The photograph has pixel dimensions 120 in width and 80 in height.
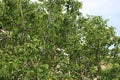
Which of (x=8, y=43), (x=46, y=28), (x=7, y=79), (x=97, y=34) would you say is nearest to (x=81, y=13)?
(x=97, y=34)

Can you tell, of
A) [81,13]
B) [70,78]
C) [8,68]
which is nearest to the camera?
[8,68]

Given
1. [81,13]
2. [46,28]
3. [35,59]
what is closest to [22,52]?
[35,59]

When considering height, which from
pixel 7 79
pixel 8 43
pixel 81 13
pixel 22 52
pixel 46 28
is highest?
pixel 81 13

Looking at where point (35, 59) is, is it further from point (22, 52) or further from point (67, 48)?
point (67, 48)

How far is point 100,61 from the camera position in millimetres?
43875

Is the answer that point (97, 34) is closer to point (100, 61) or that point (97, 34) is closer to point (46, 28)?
point (100, 61)

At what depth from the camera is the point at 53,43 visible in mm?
39594

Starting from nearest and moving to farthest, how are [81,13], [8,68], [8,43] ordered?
1. [8,68]
2. [8,43]
3. [81,13]

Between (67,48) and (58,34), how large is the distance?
5.95 feet

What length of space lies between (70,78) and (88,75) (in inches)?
260

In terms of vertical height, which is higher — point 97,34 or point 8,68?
point 97,34

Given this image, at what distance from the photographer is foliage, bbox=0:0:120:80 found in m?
32.0

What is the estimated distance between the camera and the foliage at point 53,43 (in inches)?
1261

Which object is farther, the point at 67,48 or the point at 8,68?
the point at 67,48
